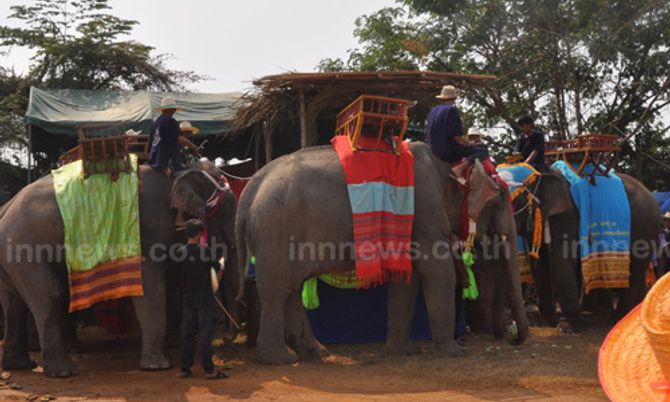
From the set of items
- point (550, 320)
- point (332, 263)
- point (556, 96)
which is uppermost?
point (556, 96)

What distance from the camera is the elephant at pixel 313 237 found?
9.52m

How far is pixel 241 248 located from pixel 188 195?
85 cm

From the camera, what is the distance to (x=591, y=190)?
1246 cm

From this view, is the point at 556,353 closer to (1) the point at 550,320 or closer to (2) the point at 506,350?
(2) the point at 506,350

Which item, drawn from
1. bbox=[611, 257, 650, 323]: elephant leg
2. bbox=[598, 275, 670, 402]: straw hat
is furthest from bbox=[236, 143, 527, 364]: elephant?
bbox=[611, 257, 650, 323]: elephant leg

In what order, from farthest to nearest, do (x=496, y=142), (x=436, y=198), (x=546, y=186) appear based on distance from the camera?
(x=496, y=142) → (x=546, y=186) → (x=436, y=198)

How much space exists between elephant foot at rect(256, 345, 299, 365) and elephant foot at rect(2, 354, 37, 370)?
2.46 m

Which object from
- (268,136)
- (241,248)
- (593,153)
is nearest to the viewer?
(241,248)

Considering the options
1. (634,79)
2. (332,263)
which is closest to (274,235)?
(332,263)

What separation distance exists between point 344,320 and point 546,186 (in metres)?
3.32

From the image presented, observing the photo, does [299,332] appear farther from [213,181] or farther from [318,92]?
[318,92]

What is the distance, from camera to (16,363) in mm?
9531

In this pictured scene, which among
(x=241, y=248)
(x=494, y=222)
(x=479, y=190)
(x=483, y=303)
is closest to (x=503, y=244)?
(x=494, y=222)

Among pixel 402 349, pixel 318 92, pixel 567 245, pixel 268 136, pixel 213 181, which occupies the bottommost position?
pixel 402 349
